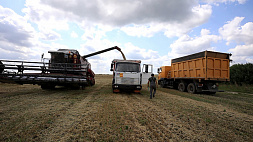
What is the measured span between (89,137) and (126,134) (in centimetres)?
81

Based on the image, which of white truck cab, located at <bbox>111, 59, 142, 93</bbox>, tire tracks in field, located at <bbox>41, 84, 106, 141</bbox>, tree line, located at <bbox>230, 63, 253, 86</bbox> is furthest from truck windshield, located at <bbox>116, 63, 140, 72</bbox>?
tree line, located at <bbox>230, 63, 253, 86</bbox>

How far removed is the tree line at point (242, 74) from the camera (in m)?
19.0

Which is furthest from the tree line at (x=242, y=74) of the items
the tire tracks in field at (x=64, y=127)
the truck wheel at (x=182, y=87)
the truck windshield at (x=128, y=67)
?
the tire tracks in field at (x=64, y=127)

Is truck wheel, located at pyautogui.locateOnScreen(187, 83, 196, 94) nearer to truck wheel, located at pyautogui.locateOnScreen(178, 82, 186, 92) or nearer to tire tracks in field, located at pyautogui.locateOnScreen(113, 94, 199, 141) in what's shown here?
truck wheel, located at pyautogui.locateOnScreen(178, 82, 186, 92)

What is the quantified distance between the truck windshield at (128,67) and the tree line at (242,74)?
18.6 meters

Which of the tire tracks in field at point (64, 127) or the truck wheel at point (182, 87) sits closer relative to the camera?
the tire tracks in field at point (64, 127)

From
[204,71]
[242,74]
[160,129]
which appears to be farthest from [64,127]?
[242,74]

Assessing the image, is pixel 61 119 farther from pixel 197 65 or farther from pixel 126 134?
pixel 197 65

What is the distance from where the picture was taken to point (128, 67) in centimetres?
952

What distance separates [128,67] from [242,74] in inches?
812

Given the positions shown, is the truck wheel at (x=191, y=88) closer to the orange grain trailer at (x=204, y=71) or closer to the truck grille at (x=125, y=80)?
the orange grain trailer at (x=204, y=71)

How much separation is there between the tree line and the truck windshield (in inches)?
733

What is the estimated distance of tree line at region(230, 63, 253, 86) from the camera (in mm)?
19000

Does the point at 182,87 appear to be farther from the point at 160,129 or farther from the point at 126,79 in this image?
the point at 160,129
